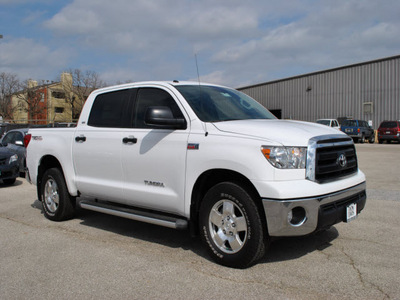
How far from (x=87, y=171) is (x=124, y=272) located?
2.00m

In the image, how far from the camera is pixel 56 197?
6250 mm

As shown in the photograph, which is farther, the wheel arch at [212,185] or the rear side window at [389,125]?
the rear side window at [389,125]

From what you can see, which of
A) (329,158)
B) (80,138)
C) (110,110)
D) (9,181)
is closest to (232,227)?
(329,158)

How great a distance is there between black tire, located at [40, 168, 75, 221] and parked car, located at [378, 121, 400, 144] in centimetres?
2861

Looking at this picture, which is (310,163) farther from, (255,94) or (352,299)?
(255,94)

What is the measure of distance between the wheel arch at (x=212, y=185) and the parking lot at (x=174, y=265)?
1.67ft

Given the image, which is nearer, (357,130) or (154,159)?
(154,159)

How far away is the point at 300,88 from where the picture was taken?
43.5 meters

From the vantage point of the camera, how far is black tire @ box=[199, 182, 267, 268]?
12.8ft

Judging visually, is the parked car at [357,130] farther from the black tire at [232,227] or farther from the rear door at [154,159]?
the black tire at [232,227]

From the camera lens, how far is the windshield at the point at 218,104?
4633mm

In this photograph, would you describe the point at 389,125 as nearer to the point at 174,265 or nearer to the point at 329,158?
the point at 329,158

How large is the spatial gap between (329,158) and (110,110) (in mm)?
3064

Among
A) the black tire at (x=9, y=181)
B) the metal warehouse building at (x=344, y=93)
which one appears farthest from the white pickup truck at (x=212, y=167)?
the metal warehouse building at (x=344, y=93)
